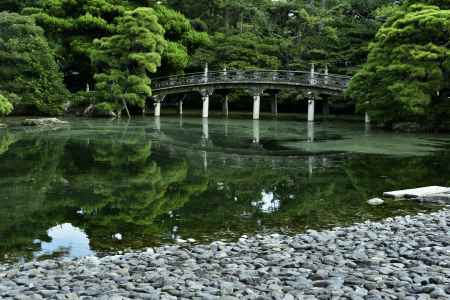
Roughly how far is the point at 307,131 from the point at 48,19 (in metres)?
22.5

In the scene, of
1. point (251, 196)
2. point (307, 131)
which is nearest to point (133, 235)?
point (251, 196)

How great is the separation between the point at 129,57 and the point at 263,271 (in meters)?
30.3

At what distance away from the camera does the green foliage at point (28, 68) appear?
3281cm

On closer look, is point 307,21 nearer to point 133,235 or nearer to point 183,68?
point 183,68

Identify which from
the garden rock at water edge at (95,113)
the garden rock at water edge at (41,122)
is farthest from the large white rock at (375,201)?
the garden rock at water edge at (95,113)

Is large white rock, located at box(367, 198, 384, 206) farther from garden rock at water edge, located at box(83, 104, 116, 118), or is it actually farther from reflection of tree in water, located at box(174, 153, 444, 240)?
garden rock at water edge, located at box(83, 104, 116, 118)

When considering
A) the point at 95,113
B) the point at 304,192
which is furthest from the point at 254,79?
the point at 304,192

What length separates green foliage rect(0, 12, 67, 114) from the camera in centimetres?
3281

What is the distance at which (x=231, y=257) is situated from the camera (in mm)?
6074

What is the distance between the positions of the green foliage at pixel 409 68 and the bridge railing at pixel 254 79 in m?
4.62

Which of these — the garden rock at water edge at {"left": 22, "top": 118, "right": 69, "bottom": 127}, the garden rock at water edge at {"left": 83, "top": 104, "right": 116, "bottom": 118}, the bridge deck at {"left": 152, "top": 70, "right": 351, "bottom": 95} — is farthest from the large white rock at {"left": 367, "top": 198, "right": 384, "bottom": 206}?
the garden rock at water edge at {"left": 83, "top": 104, "right": 116, "bottom": 118}

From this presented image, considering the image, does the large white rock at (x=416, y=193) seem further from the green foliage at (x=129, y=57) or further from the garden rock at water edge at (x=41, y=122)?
the green foliage at (x=129, y=57)

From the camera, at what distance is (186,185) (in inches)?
463

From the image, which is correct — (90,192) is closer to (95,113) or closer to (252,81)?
(252,81)
